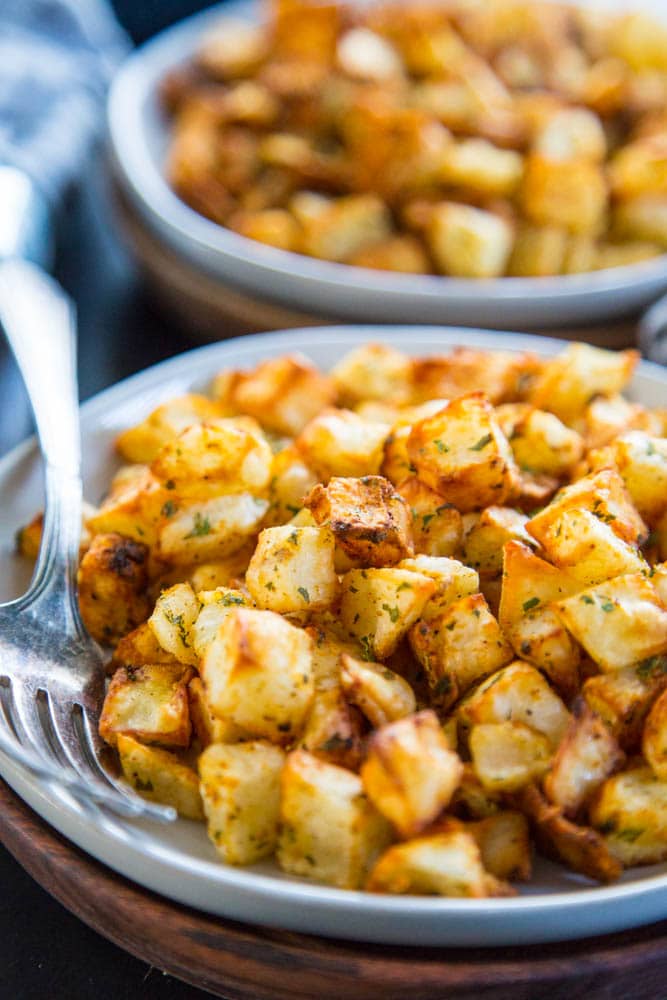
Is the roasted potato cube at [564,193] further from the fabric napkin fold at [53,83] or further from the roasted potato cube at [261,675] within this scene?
the roasted potato cube at [261,675]

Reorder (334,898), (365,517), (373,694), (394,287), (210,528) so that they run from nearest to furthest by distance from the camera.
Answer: (334,898) < (373,694) < (365,517) < (210,528) < (394,287)

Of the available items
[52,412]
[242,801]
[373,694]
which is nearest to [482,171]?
[52,412]

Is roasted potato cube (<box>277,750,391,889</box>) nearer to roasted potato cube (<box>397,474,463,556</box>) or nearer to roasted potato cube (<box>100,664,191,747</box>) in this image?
roasted potato cube (<box>100,664,191,747</box>)

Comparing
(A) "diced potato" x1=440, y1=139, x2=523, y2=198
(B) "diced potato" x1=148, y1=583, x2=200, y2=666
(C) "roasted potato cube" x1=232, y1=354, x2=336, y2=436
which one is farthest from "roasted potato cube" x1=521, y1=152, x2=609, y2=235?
(B) "diced potato" x1=148, y1=583, x2=200, y2=666

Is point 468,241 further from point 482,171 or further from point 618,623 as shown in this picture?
point 618,623

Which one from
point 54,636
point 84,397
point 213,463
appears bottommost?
point 84,397

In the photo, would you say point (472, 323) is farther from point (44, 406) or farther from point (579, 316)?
point (44, 406)

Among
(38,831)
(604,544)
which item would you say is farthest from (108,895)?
(604,544)
